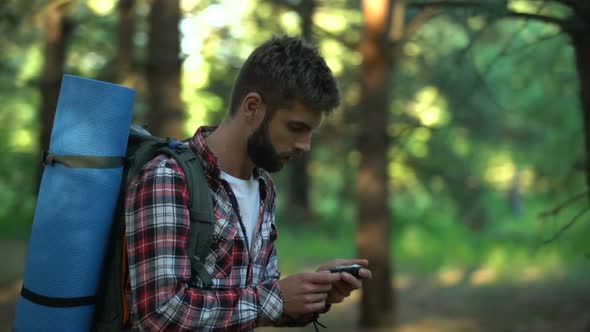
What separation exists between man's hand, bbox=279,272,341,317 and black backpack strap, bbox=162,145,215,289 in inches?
10.4

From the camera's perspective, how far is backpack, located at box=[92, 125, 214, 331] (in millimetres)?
2152

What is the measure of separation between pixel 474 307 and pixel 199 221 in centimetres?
804

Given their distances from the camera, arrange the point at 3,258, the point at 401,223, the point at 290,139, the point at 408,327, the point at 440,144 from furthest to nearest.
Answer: the point at 401,223 < the point at 440,144 < the point at 3,258 < the point at 408,327 < the point at 290,139

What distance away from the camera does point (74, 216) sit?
2.19 m

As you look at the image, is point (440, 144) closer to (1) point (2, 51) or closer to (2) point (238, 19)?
(2) point (238, 19)

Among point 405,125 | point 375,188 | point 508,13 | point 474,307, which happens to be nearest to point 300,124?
point 508,13

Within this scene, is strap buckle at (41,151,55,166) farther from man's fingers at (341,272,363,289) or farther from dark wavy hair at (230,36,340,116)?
man's fingers at (341,272,363,289)

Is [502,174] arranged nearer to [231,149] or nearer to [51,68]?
[51,68]

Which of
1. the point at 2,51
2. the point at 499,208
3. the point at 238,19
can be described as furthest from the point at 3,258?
the point at 499,208

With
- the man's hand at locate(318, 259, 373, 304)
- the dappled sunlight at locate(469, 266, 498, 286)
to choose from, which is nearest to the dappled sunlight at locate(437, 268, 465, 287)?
the dappled sunlight at locate(469, 266, 498, 286)

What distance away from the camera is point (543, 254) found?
39.3ft

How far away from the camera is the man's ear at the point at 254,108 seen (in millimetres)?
2445

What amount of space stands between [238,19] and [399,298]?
896 cm

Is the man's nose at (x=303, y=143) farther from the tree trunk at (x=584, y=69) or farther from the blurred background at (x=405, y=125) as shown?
the tree trunk at (x=584, y=69)
